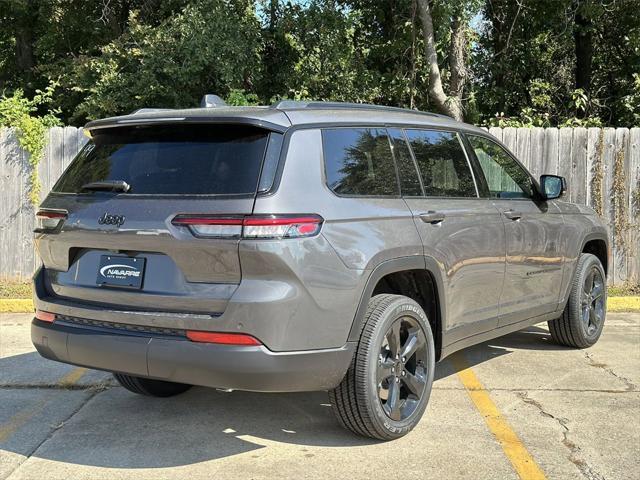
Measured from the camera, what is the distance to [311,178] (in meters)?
3.49

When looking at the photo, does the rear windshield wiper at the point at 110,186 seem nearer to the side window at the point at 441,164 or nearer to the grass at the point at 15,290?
the side window at the point at 441,164

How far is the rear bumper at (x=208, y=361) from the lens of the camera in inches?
129

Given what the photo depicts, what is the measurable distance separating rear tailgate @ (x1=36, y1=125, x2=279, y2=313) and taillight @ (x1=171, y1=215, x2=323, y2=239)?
0.03 m

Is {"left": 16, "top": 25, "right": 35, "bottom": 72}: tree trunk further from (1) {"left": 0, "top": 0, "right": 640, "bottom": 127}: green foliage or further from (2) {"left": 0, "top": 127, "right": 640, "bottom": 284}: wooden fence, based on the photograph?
(2) {"left": 0, "top": 127, "right": 640, "bottom": 284}: wooden fence

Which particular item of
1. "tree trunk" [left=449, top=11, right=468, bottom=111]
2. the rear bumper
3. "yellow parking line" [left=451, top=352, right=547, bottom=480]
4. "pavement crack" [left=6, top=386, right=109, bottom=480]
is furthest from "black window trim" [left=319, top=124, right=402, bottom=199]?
"tree trunk" [left=449, top=11, right=468, bottom=111]

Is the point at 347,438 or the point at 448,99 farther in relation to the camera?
the point at 448,99

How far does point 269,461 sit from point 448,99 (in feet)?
29.3

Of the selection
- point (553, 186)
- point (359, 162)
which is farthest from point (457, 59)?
point (359, 162)

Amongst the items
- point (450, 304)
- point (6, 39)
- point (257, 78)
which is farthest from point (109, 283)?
point (6, 39)

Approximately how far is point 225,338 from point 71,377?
8.76 ft

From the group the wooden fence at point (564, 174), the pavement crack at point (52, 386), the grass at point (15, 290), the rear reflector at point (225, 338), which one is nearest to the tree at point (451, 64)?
the wooden fence at point (564, 174)

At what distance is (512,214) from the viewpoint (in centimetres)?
500

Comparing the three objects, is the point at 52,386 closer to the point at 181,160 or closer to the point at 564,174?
the point at 181,160

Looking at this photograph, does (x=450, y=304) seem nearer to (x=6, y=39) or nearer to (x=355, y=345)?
(x=355, y=345)
